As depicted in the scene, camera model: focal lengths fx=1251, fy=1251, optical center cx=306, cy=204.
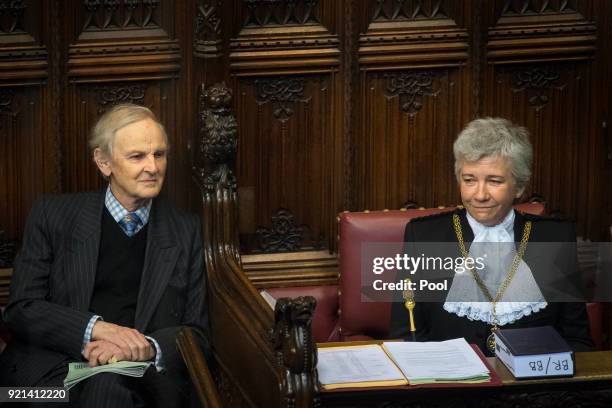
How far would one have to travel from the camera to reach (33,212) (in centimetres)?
460

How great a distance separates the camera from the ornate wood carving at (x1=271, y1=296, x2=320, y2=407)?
366cm

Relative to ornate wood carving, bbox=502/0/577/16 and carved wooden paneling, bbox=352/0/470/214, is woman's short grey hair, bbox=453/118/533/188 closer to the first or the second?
carved wooden paneling, bbox=352/0/470/214

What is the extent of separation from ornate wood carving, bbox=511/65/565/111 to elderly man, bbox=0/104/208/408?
1591 mm

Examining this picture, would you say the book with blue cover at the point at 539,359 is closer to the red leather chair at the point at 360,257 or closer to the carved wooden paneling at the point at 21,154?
the red leather chair at the point at 360,257

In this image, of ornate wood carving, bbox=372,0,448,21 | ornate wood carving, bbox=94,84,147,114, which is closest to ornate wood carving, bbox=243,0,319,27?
ornate wood carving, bbox=372,0,448,21

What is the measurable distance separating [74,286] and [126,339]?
11.6 inches

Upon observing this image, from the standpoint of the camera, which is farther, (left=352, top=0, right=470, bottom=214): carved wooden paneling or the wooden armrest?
(left=352, top=0, right=470, bottom=214): carved wooden paneling

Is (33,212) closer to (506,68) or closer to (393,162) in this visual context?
(393,162)

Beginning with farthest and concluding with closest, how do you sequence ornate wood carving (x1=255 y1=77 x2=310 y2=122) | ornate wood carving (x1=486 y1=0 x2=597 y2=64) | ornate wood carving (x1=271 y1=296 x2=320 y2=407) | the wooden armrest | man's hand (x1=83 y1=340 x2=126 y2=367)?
1. ornate wood carving (x1=486 y1=0 x2=597 y2=64)
2. ornate wood carving (x1=255 y1=77 x2=310 y2=122)
3. man's hand (x1=83 y1=340 x2=126 y2=367)
4. the wooden armrest
5. ornate wood carving (x1=271 y1=296 x2=320 y2=407)

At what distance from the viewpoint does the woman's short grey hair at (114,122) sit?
15.0 feet

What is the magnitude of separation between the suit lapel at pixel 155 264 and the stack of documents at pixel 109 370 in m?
0.22

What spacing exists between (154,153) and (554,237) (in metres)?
1.50

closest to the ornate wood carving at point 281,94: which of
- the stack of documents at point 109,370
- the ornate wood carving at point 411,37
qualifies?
the ornate wood carving at point 411,37

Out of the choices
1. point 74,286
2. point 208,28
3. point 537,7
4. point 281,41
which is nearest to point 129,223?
point 74,286
